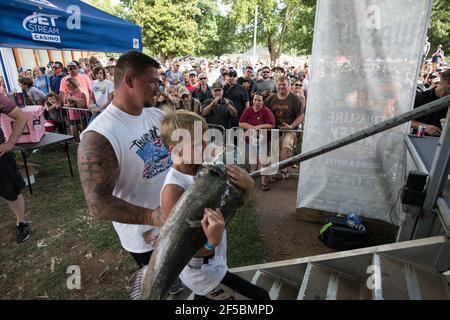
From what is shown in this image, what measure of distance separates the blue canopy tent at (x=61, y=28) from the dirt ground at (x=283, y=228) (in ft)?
12.9

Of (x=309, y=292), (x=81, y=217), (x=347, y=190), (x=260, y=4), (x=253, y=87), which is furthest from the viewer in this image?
(x=260, y=4)

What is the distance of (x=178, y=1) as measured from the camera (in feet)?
101

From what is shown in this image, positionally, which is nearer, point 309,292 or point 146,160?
point 146,160

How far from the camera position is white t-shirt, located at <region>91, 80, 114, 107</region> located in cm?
917

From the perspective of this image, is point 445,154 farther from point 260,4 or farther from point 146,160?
point 260,4

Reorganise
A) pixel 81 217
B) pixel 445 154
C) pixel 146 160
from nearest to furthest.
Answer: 1. pixel 146 160
2. pixel 445 154
3. pixel 81 217

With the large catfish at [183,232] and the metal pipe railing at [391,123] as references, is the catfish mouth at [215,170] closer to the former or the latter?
the large catfish at [183,232]

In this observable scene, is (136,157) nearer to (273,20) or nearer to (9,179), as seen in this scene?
(9,179)

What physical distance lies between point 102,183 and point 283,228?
375 cm

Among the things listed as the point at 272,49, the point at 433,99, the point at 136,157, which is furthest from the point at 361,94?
the point at 272,49

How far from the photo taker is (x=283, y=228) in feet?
16.8

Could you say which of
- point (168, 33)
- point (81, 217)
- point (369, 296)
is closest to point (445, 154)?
point (369, 296)
